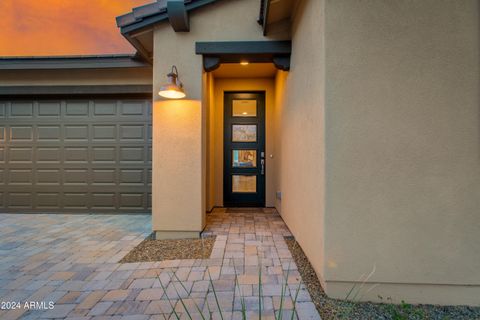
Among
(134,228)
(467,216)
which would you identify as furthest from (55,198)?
(467,216)

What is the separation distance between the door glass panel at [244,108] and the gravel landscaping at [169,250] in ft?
8.91

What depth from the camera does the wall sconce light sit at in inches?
111

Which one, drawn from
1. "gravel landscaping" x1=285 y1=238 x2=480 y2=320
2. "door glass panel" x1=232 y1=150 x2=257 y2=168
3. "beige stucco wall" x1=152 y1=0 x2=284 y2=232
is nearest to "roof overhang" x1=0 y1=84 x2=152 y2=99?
"beige stucco wall" x1=152 y1=0 x2=284 y2=232

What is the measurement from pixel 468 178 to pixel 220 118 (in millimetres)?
3881

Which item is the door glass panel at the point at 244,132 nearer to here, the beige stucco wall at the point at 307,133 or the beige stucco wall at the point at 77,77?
the beige stucco wall at the point at 307,133

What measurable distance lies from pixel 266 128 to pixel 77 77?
390 centimetres

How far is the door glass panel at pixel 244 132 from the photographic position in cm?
485

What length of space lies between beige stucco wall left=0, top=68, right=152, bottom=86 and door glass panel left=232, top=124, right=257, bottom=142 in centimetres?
194

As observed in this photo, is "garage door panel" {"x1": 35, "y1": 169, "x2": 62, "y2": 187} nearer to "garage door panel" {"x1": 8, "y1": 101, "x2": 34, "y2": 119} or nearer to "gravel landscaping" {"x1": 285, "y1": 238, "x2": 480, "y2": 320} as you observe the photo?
"garage door panel" {"x1": 8, "y1": 101, "x2": 34, "y2": 119}

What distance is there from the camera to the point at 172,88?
111 inches

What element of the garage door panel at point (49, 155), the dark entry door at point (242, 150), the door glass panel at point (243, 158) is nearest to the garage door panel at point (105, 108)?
the garage door panel at point (49, 155)

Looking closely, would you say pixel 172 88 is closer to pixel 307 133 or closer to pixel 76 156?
pixel 307 133

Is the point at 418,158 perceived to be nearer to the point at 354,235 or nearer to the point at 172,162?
the point at 354,235

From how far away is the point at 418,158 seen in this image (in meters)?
1.80
